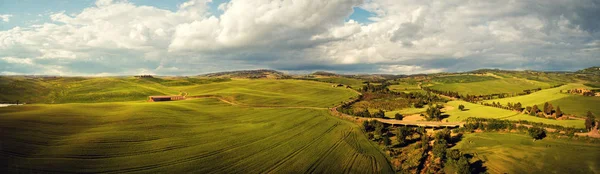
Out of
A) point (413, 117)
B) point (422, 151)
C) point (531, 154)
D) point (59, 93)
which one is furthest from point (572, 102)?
point (59, 93)

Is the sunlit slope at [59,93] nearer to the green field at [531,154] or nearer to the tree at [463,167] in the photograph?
the tree at [463,167]

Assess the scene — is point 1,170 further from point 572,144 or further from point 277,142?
point 572,144

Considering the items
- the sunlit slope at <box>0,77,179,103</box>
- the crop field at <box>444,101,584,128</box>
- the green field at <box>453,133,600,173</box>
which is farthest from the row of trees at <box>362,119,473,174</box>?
the sunlit slope at <box>0,77,179,103</box>

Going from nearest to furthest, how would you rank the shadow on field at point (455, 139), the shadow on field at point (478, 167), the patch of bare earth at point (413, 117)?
the shadow on field at point (478, 167) → the shadow on field at point (455, 139) → the patch of bare earth at point (413, 117)

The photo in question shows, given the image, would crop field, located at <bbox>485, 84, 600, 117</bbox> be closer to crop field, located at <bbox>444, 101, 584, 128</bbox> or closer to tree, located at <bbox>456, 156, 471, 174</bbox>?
crop field, located at <bbox>444, 101, 584, 128</bbox>

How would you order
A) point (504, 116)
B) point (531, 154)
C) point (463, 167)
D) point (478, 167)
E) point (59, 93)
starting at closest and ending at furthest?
point (463, 167)
point (478, 167)
point (531, 154)
point (504, 116)
point (59, 93)

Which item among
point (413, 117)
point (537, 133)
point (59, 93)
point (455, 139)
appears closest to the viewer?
point (537, 133)

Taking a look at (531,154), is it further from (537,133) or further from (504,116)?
(504,116)

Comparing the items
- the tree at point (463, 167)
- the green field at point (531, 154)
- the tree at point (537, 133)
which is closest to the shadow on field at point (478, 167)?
the green field at point (531, 154)
